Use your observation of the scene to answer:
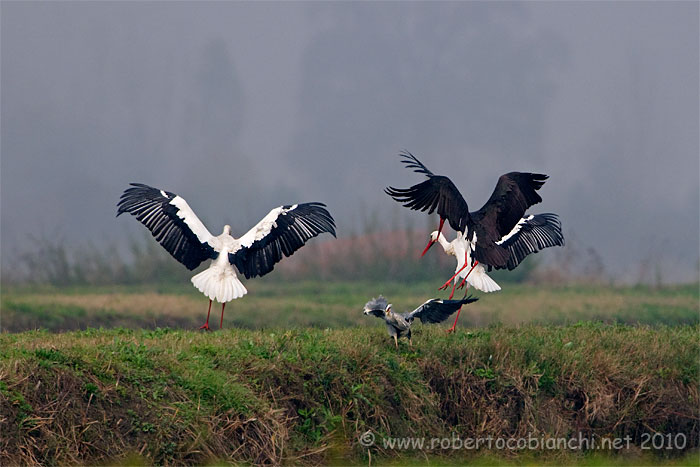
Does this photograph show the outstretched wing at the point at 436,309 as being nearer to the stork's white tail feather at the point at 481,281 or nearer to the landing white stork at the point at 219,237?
the stork's white tail feather at the point at 481,281

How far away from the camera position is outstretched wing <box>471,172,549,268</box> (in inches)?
422

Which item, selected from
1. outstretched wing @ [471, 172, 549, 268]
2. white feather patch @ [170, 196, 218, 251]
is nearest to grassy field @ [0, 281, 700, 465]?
outstretched wing @ [471, 172, 549, 268]

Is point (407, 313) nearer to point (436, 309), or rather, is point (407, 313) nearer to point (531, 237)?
point (436, 309)

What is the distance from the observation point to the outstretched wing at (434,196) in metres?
9.81

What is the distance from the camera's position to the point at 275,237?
37.3ft

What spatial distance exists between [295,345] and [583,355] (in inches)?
132

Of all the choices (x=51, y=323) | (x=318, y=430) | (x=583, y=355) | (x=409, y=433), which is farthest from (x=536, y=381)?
(x=51, y=323)

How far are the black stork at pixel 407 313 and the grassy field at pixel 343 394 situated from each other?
0.25m

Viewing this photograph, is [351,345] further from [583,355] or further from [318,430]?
[583,355]

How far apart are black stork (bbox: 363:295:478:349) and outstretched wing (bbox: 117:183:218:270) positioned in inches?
107

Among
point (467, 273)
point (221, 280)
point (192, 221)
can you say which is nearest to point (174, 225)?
point (192, 221)

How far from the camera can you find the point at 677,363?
35.6 ft

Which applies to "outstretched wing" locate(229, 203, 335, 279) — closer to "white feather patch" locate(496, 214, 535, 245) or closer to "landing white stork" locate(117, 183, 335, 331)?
"landing white stork" locate(117, 183, 335, 331)

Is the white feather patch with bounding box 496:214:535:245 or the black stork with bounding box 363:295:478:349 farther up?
the white feather patch with bounding box 496:214:535:245
